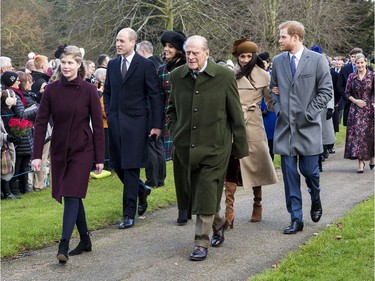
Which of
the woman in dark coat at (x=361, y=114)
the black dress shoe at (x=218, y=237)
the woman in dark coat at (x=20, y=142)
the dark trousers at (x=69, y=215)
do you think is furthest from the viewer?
the woman in dark coat at (x=361, y=114)

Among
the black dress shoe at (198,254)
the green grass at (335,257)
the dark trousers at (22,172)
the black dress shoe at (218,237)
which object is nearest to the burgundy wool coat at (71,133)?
the black dress shoe at (198,254)

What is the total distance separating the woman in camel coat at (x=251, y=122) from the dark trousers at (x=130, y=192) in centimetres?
114

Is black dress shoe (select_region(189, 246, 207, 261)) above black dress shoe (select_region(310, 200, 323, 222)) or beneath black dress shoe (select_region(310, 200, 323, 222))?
beneath

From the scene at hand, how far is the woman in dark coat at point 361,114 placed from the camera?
14.4 metres

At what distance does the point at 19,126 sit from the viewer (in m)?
11.6

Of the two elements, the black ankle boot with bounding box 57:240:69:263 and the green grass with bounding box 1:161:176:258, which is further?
the green grass with bounding box 1:161:176:258

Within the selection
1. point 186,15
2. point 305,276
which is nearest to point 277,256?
point 305,276

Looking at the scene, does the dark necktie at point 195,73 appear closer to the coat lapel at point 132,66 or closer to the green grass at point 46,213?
the coat lapel at point 132,66

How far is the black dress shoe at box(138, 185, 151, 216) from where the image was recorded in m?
9.96

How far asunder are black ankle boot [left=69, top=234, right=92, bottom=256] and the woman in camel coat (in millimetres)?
1770

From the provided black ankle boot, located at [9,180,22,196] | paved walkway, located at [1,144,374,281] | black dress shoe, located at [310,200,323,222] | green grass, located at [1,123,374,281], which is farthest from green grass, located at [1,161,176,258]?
black dress shoe, located at [310,200,323,222]

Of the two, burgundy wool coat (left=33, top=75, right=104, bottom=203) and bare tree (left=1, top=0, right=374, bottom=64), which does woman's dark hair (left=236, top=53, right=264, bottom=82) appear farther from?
bare tree (left=1, top=0, right=374, bottom=64)

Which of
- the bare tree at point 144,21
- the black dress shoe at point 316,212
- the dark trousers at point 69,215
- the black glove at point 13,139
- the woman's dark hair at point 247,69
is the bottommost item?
the black dress shoe at point 316,212

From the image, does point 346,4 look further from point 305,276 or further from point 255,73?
point 305,276
